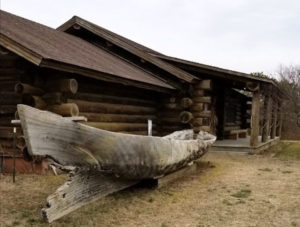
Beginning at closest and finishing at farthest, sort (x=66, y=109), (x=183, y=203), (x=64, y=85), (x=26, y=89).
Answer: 1. (x=183, y=203)
2. (x=26, y=89)
3. (x=64, y=85)
4. (x=66, y=109)

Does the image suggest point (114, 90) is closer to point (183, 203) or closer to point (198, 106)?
point (198, 106)

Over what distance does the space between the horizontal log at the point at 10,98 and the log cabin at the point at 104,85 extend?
2 centimetres

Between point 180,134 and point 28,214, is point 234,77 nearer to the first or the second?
point 180,134

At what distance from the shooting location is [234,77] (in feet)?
43.5

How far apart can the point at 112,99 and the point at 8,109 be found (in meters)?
2.97

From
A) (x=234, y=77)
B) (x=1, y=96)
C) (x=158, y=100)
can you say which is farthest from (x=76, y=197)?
(x=234, y=77)

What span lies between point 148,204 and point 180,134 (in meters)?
3.79

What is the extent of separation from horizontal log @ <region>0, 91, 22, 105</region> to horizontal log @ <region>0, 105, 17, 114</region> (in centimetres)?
8

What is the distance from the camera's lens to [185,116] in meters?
12.5

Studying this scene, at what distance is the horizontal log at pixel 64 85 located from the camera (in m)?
8.04

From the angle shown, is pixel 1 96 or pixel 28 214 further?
pixel 1 96

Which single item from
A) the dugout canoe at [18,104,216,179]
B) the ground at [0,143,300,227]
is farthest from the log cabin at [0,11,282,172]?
the dugout canoe at [18,104,216,179]

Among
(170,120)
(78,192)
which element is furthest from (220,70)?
(78,192)

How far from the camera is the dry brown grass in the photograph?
536cm
